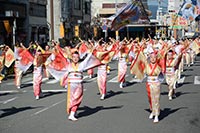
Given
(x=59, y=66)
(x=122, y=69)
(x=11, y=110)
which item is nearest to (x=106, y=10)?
(x=122, y=69)

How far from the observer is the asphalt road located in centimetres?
961

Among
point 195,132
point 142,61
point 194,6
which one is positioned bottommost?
point 195,132

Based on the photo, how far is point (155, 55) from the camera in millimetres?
10727

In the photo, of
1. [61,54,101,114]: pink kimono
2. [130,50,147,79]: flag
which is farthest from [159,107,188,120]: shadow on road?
[61,54,101,114]: pink kimono

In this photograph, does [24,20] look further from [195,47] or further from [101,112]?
[101,112]

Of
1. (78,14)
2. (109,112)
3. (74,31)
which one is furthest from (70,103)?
(78,14)

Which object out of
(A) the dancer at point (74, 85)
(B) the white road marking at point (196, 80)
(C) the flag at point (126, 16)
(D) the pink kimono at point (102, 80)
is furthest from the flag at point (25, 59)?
(C) the flag at point (126, 16)

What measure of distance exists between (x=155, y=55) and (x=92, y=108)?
2.64 meters

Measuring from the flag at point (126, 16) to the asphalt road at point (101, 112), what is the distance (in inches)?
354

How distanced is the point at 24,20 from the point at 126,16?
12.3 m

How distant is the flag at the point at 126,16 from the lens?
84.3 ft

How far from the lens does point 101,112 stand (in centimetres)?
1156

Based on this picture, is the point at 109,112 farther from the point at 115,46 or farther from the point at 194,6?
the point at 194,6

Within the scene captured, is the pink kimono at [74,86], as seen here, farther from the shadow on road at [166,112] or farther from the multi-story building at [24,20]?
the multi-story building at [24,20]
